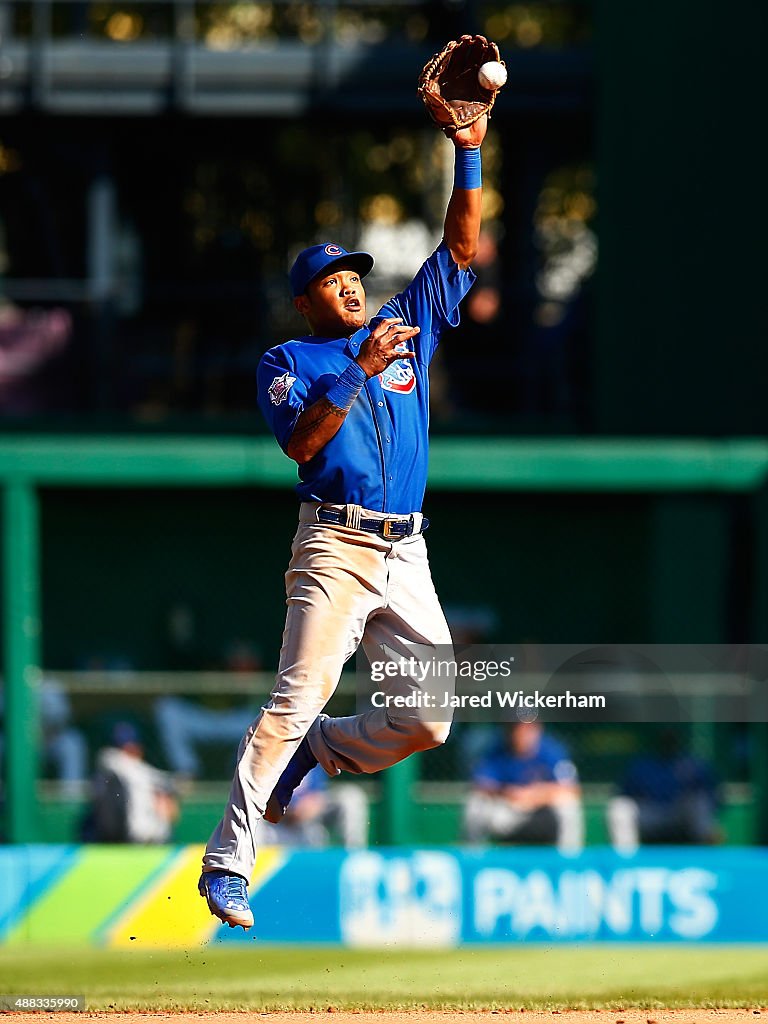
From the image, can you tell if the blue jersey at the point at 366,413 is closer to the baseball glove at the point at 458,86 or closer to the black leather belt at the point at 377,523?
the black leather belt at the point at 377,523

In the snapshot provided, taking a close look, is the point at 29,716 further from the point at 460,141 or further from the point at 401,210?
the point at 401,210

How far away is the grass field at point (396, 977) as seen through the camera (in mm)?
7152

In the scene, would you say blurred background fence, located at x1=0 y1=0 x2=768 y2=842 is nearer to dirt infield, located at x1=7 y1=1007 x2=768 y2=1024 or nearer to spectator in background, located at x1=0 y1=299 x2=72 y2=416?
spectator in background, located at x1=0 y1=299 x2=72 y2=416

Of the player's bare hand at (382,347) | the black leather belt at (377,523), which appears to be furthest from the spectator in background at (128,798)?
the player's bare hand at (382,347)

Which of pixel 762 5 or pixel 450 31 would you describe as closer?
pixel 762 5

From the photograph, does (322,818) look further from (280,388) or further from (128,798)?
(280,388)

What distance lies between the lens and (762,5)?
15.2m

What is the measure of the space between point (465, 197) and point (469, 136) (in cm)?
21

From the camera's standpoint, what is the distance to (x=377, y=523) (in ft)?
18.8

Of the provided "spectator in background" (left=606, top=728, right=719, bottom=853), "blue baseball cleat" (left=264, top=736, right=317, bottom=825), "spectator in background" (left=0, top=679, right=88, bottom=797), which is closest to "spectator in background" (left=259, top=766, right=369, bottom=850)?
"spectator in background" (left=0, top=679, right=88, bottom=797)

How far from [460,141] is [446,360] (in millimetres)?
9752

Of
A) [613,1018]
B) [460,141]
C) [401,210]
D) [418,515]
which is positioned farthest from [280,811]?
[401,210]

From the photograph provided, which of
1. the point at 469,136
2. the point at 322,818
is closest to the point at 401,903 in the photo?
the point at 322,818

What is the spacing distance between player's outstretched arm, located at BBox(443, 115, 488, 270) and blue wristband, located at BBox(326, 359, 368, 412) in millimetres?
759
